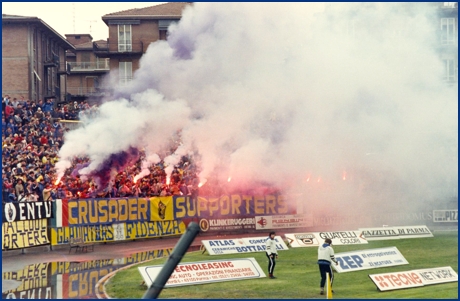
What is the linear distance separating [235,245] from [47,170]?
34.7 ft

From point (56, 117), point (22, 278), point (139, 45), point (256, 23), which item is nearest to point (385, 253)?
point (22, 278)

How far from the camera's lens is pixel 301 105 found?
40.4 meters

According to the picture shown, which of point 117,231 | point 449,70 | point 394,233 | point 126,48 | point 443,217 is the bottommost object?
point 443,217

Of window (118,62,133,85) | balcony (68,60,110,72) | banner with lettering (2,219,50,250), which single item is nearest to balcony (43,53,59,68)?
window (118,62,133,85)

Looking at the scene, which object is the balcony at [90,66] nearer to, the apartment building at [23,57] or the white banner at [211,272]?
the apartment building at [23,57]

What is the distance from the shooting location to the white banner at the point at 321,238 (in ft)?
104

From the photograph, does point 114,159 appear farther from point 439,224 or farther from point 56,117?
point 439,224

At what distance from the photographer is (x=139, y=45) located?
70.7 m

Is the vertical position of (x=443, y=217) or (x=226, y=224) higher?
(x=226, y=224)

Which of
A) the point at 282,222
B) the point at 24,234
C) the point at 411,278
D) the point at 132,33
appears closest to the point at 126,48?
the point at 132,33

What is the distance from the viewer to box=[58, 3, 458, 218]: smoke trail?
36.1 m

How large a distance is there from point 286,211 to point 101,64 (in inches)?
1723

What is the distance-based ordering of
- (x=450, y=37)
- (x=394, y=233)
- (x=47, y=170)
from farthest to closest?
(x=450, y=37) → (x=394, y=233) → (x=47, y=170)

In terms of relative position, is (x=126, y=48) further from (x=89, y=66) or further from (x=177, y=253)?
(x=177, y=253)
